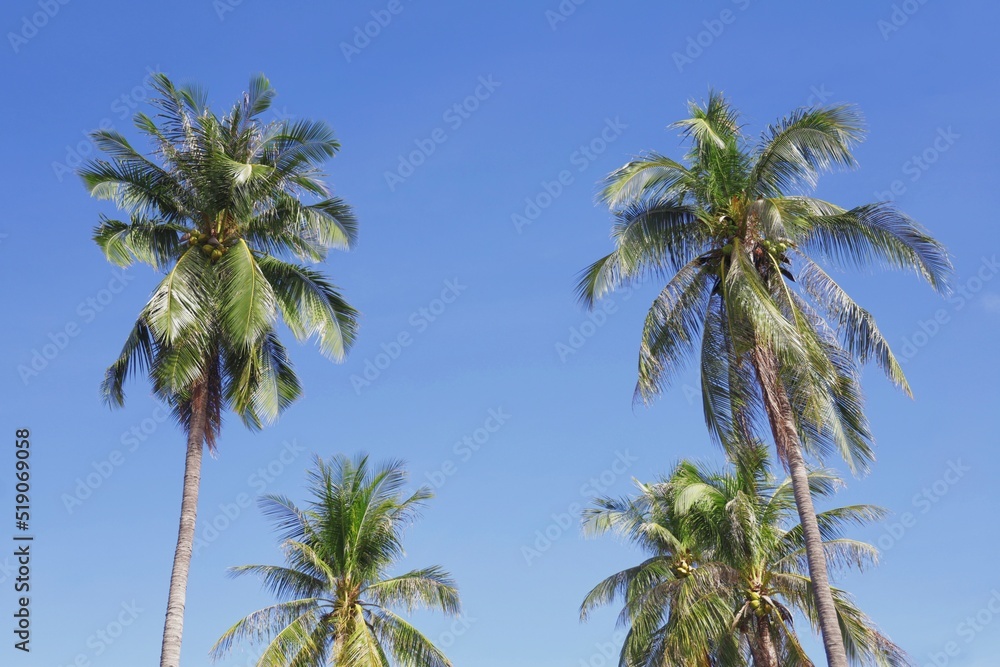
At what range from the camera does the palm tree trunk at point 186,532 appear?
17266 millimetres

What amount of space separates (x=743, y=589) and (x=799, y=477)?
24.9 feet

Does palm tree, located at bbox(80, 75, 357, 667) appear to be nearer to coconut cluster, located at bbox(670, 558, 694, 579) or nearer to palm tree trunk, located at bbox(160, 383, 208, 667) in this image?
palm tree trunk, located at bbox(160, 383, 208, 667)

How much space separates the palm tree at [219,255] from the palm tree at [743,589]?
9929 millimetres

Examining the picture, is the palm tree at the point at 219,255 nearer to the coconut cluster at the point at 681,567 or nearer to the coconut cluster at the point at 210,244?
the coconut cluster at the point at 210,244

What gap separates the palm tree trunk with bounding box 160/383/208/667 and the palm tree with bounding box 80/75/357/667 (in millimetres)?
26

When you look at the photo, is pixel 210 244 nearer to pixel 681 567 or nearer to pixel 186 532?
pixel 186 532

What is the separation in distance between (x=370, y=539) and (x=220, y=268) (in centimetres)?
850

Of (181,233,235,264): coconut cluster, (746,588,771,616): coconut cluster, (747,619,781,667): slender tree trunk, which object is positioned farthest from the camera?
(746,588,771,616): coconut cluster

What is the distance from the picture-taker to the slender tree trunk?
24.0 m

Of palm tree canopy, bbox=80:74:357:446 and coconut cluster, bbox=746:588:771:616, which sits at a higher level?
palm tree canopy, bbox=80:74:357:446

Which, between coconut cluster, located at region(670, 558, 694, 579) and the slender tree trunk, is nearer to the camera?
the slender tree trunk

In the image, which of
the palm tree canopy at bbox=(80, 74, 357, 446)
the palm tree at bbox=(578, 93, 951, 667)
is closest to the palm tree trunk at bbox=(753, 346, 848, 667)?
the palm tree at bbox=(578, 93, 951, 667)

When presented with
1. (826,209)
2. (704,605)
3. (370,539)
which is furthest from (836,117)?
(370,539)

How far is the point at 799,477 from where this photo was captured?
18109mm
